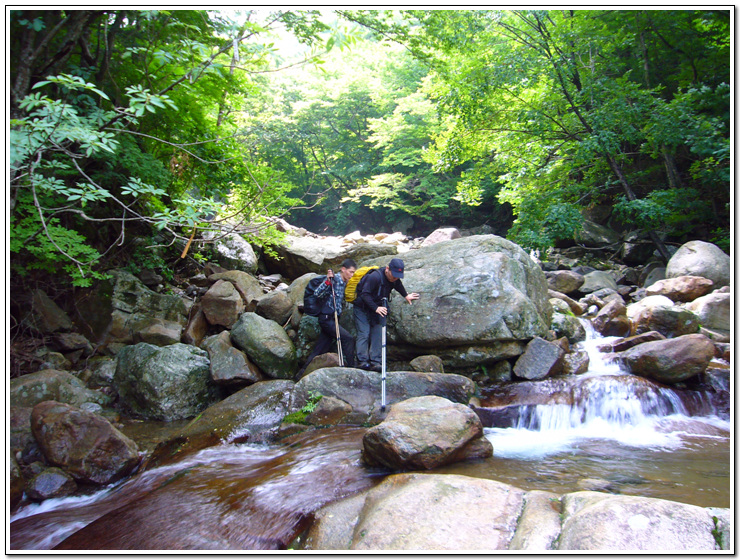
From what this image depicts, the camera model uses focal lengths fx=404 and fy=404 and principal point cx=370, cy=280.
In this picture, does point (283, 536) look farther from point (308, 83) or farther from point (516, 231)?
point (308, 83)

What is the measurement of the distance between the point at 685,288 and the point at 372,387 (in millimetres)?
8075

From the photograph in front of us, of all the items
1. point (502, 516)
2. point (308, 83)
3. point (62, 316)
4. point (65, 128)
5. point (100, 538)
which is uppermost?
point (308, 83)

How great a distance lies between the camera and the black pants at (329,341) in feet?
25.2

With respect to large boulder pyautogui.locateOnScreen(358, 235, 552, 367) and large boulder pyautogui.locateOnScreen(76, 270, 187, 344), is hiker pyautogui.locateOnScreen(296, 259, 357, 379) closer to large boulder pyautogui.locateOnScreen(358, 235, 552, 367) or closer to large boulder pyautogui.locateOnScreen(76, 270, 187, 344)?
large boulder pyautogui.locateOnScreen(358, 235, 552, 367)

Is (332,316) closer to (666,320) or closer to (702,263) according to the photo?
(666,320)

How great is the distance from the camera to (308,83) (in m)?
28.9

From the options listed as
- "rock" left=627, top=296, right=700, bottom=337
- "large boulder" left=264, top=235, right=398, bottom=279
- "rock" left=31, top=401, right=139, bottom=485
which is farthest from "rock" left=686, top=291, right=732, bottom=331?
"rock" left=31, top=401, right=139, bottom=485

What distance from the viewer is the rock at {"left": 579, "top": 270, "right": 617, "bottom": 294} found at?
11938 millimetres

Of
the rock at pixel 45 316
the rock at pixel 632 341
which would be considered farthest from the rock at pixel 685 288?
the rock at pixel 45 316

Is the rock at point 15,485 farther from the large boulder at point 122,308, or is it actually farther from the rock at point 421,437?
the large boulder at point 122,308

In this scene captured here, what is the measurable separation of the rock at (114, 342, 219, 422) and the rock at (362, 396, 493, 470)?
369 cm

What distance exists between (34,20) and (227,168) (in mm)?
4346

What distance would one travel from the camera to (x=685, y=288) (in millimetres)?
9398

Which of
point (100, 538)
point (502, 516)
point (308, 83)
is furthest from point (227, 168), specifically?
point (308, 83)
